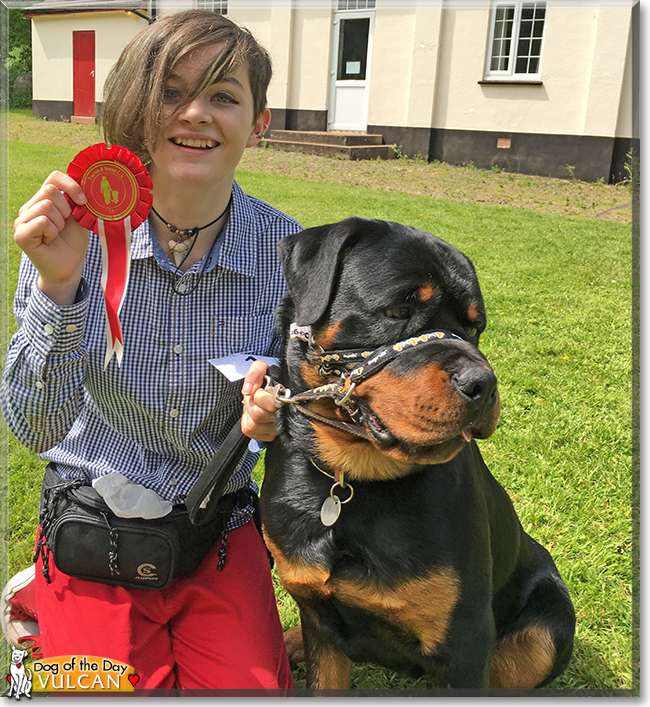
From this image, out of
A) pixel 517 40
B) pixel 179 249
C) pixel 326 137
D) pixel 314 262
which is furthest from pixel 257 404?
pixel 517 40

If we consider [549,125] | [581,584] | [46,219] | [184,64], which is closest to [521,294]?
[581,584]

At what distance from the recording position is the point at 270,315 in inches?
92.4

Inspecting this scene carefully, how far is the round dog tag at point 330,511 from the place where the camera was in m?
1.90

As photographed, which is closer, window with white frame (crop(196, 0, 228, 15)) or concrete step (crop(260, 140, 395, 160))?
window with white frame (crop(196, 0, 228, 15))

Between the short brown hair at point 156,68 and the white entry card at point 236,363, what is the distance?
2.38ft

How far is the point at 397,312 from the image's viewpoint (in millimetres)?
1796

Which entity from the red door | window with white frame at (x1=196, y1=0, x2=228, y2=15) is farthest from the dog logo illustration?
window with white frame at (x1=196, y1=0, x2=228, y2=15)

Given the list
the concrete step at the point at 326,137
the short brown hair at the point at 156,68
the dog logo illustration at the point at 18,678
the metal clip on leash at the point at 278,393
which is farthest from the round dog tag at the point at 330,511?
the concrete step at the point at 326,137

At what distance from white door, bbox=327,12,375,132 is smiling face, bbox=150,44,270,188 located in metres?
13.4

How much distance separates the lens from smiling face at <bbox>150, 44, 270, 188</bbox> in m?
2.07

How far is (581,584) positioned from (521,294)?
13.2ft

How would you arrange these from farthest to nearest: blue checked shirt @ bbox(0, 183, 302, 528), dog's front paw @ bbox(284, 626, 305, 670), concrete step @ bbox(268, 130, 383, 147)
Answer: concrete step @ bbox(268, 130, 383, 147)
dog's front paw @ bbox(284, 626, 305, 670)
blue checked shirt @ bbox(0, 183, 302, 528)

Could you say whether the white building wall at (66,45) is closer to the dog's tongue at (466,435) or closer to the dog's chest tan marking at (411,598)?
the dog's tongue at (466,435)

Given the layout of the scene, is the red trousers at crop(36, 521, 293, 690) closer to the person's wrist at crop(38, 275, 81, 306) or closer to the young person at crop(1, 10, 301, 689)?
the young person at crop(1, 10, 301, 689)
